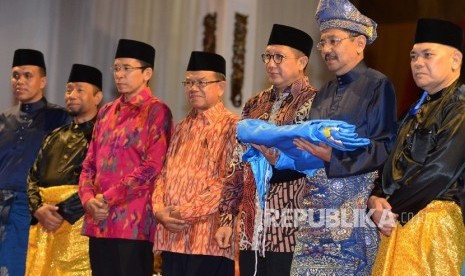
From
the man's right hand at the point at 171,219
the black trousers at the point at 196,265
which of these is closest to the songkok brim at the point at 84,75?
the man's right hand at the point at 171,219

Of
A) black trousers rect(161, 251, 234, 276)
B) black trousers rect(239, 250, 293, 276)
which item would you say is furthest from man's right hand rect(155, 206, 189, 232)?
black trousers rect(239, 250, 293, 276)

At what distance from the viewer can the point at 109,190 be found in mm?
4738

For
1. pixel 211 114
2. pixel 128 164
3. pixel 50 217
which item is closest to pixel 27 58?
pixel 50 217

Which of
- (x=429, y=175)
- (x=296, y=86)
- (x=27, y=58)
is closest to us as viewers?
(x=429, y=175)

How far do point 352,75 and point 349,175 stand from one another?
1.67ft

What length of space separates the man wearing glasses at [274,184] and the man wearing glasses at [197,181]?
124mm

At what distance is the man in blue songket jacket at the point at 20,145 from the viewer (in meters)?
5.66

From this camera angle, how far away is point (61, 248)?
5.27 metres

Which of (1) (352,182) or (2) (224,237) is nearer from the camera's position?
(1) (352,182)

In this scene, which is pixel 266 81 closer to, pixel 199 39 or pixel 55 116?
pixel 199 39

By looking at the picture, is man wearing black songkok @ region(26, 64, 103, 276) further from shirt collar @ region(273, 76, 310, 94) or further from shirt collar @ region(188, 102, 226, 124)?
shirt collar @ region(273, 76, 310, 94)

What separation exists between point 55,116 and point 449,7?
9.42ft

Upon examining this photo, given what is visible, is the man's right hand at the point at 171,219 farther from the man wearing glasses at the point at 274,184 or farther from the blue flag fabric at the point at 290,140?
the blue flag fabric at the point at 290,140

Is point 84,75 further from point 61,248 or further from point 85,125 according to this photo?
point 61,248
